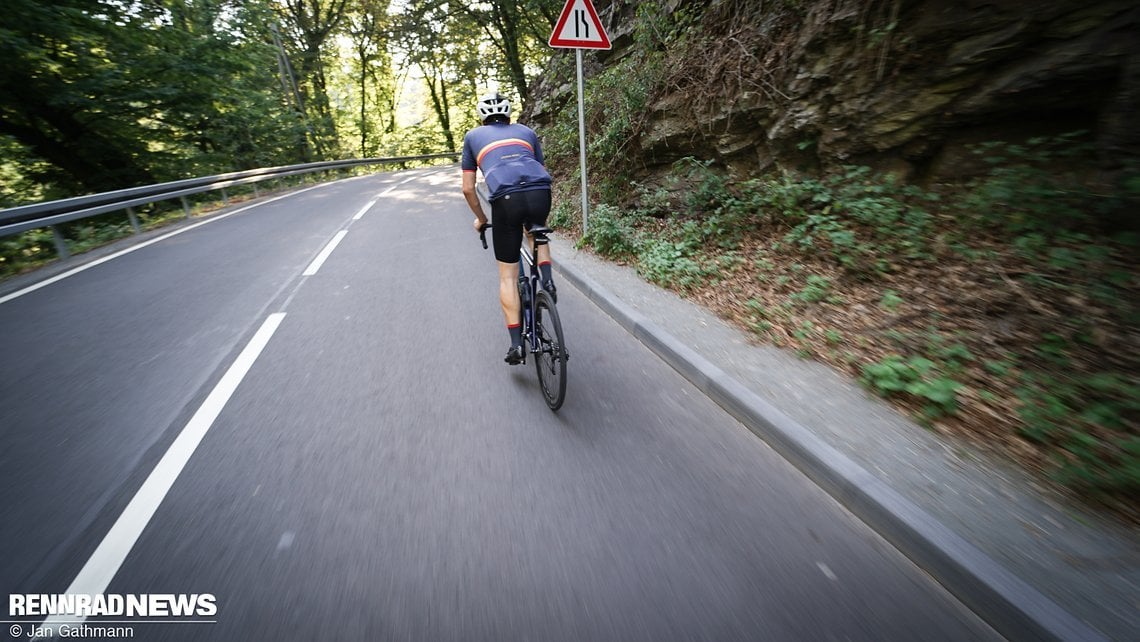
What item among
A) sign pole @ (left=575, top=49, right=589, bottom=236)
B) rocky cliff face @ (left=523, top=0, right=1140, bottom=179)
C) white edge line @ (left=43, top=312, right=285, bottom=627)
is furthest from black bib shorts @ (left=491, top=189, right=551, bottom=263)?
rocky cliff face @ (left=523, top=0, right=1140, bottom=179)

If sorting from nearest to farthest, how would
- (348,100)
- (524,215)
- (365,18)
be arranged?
(524,215) → (365,18) → (348,100)

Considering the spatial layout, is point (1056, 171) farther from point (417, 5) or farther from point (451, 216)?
point (417, 5)

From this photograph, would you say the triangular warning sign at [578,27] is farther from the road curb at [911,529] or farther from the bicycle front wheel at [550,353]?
the road curb at [911,529]

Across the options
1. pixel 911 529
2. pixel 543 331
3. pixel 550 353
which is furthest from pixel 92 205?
pixel 911 529

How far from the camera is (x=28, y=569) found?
82.0 inches

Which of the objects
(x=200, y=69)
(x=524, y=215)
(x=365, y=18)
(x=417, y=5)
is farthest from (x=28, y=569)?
(x=365, y=18)

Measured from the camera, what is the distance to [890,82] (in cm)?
487

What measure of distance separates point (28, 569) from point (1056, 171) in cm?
723

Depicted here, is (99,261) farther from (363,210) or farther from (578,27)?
(578,27)

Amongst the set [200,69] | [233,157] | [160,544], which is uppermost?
[200,69]

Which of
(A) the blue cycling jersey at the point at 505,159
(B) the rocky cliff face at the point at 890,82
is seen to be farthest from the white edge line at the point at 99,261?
(B) the rocky cliff face at the point at 890,82

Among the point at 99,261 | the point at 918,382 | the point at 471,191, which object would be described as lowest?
the point at 918,382

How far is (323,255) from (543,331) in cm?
569

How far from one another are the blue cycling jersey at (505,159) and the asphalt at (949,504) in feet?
Result: 6.25
